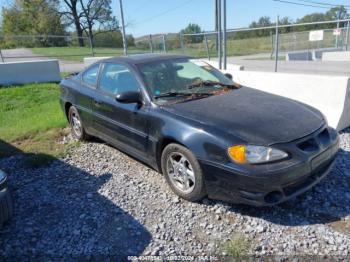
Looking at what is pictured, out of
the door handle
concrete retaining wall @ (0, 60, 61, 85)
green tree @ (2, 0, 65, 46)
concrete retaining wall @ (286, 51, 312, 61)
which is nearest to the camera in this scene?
the door handle

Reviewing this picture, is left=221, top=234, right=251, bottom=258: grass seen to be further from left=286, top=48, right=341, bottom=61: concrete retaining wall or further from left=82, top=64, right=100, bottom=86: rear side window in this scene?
left=286, top=48, right=341, bottom=61: concrete retaining wall

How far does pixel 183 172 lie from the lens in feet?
11.1

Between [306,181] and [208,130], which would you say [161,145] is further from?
[306,181]

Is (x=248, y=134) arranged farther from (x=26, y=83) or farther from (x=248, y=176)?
(x=26, y=83)

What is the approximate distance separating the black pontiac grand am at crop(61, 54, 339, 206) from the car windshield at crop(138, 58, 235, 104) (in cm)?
1

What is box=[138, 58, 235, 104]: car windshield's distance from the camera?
377 cm

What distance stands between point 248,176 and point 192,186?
0.73 m

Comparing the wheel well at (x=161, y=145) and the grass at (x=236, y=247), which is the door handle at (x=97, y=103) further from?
the grass at (x=236, y=247)

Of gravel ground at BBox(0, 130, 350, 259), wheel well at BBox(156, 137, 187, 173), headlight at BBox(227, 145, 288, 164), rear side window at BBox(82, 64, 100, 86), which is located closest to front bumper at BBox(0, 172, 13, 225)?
gravel ground at BBox(0, 130, 350, 259)

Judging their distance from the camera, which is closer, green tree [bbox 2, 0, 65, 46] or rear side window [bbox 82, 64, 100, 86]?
rear side window [bbox 82, 64, 100, 86]

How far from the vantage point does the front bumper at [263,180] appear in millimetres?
2811

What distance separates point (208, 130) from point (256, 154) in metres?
0.50

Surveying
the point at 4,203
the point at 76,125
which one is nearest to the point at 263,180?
the point at 4,203

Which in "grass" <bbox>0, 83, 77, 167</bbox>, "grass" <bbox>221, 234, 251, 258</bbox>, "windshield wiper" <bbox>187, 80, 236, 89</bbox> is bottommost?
"grass" <bbox>221, 234, 251, 258</bbox>
